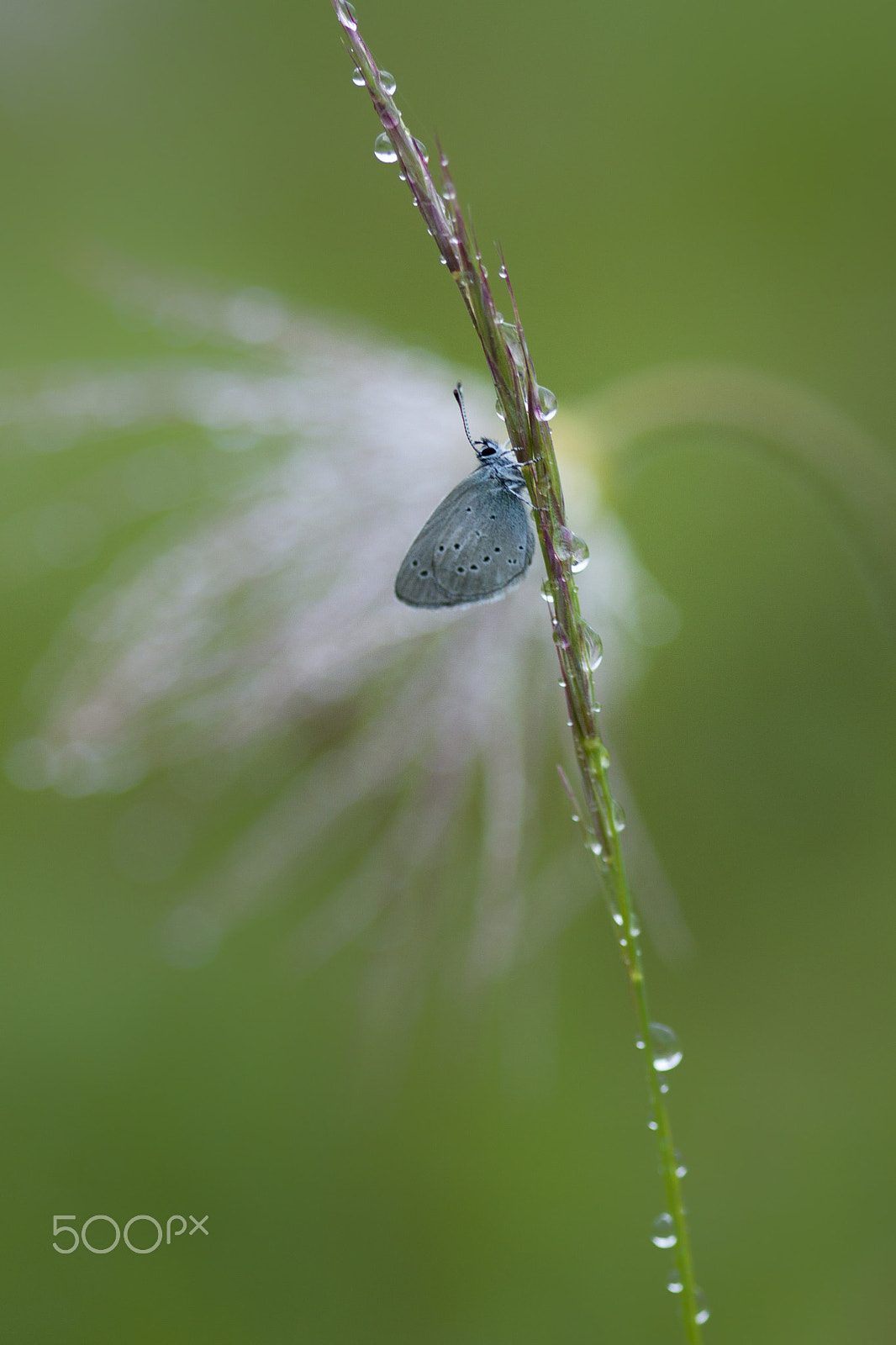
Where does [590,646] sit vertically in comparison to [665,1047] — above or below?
above

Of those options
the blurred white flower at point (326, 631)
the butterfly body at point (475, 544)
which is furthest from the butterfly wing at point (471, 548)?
the blurred white flower at point (326, 631)

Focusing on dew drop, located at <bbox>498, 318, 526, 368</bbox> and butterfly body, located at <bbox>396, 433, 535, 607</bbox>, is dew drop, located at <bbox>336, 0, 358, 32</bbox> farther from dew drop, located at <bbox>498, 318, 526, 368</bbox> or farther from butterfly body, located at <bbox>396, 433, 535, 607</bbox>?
butterfly body, located at <bbox>396, 433, 535, 607</bbox>

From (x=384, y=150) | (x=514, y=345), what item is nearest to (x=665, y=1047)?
(x=514, y=345)

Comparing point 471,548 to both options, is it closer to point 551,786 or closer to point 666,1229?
point 551,786

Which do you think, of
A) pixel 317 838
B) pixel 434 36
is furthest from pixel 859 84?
A: pixel 317 838

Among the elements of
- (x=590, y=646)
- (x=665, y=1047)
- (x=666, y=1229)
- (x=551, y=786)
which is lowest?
(x=666, y=1229)

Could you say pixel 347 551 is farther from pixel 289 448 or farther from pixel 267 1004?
pixel 267 1004

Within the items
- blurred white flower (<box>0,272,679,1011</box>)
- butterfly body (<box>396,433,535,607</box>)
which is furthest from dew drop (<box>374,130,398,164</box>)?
blurred white flower (<box>0,272,679,1011</box>)
